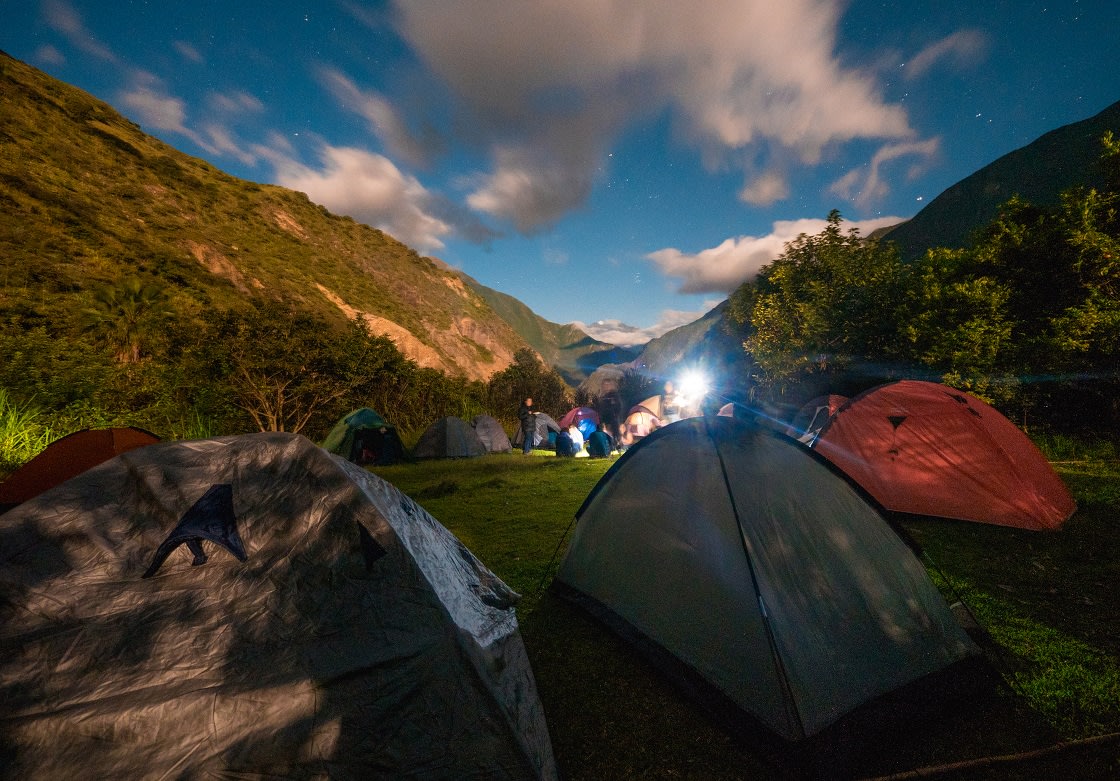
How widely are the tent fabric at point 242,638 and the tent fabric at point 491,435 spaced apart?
1793cm

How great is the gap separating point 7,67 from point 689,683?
2621 inches

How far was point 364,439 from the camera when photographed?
15367 mm

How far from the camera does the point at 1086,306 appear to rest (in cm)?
1192

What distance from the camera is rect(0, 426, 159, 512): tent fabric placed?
16.4 feet

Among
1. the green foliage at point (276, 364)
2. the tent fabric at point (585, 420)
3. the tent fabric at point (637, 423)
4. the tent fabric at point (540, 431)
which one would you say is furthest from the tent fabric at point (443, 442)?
the tent fabric at point (637, 423)

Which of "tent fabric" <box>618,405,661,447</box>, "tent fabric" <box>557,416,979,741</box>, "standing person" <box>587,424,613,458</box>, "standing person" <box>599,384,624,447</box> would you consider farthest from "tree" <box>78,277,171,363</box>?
"standing person" <box>599,384,624,447</box>

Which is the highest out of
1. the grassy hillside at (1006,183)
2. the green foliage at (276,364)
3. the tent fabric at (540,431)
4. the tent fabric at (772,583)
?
the grassy hillside at (1006,183)

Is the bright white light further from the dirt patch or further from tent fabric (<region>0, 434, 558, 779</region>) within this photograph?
the dirt patch

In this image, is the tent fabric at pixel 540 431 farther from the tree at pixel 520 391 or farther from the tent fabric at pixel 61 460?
the tent fabric at pixel 61 460

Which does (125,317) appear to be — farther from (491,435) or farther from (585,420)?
(585,420)

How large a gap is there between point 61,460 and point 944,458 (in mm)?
13460

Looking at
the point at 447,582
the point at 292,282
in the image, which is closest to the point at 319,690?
the point at 447,582

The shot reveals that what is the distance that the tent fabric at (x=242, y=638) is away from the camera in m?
1.79

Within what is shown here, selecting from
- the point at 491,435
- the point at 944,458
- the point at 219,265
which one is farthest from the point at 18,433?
the point at 219,265
